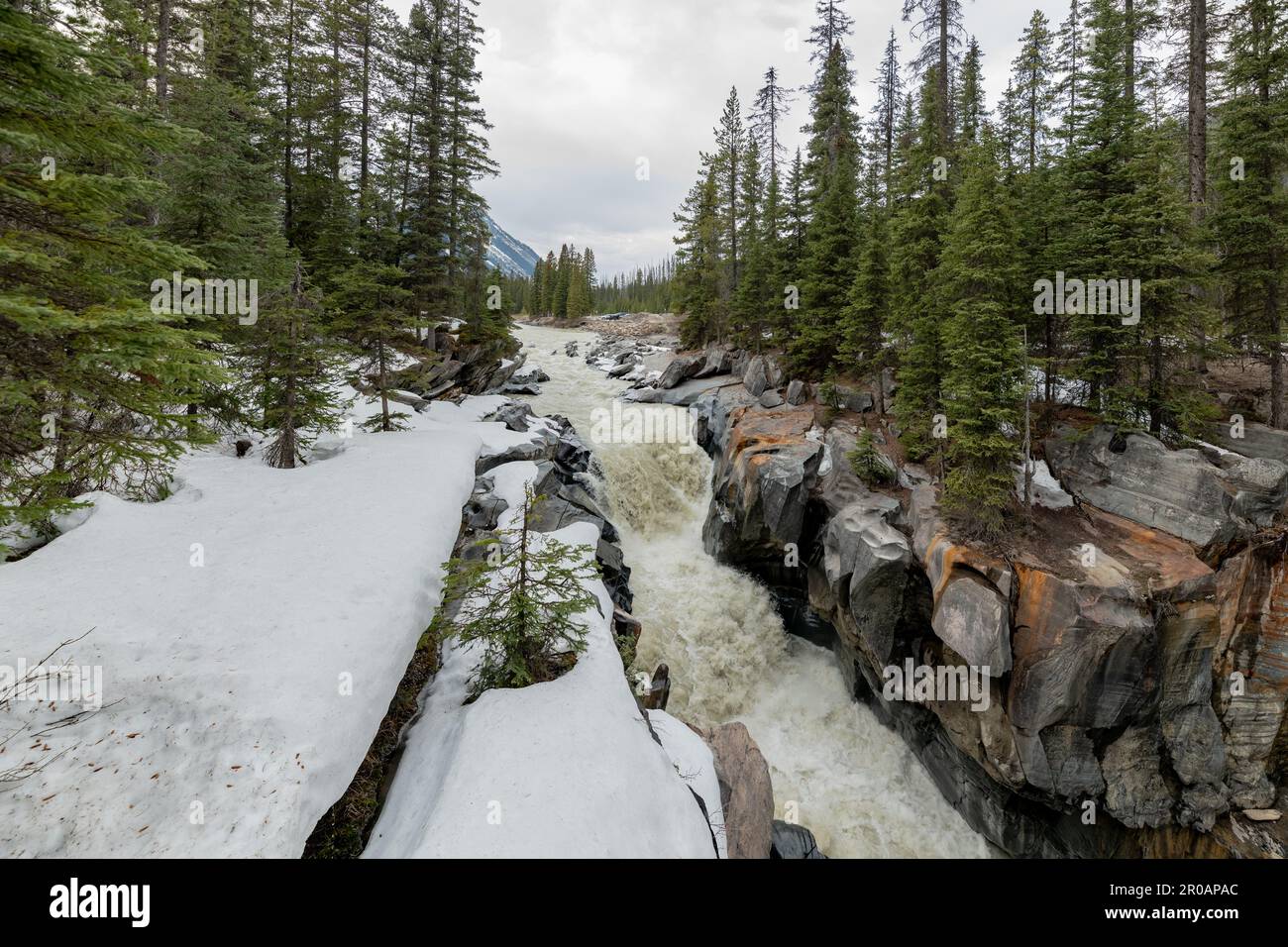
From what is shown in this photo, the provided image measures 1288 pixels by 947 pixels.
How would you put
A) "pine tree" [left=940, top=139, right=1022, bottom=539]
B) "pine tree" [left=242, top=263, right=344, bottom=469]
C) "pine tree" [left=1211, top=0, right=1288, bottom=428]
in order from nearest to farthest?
"pine tree" [left=940, top=139, right=1022, bottom=539] → "pine tree" [left=242, top=263, right=344, bottom=469] → "pine tree" [left=1211, top=0, right=1288, bottom=428]

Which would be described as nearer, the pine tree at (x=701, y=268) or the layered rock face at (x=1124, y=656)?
the layered rock face at (x=1124, y=656)

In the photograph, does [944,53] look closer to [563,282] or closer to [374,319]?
[374,319]

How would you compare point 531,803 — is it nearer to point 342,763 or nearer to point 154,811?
point 342,763

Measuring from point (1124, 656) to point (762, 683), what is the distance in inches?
340

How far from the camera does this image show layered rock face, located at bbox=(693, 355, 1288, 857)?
9680 millimetres

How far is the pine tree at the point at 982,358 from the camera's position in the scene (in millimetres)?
11242

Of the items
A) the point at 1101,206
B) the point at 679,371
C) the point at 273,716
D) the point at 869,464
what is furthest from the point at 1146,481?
the point at 679,371

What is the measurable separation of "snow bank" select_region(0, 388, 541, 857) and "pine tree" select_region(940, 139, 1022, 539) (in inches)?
489

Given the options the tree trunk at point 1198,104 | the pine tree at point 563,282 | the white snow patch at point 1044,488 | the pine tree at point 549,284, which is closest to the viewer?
the white snow patch at point 1044,488

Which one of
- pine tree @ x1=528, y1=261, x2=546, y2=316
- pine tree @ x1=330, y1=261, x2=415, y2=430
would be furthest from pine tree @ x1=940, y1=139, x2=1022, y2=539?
pine tree @ x1=528, y1=261, x2=546, y2=316

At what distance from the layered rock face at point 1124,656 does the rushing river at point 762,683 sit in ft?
4.96

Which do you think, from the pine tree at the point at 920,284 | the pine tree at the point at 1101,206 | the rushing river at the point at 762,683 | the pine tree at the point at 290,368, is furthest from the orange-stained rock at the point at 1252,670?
the pine tree at the point at 290,368

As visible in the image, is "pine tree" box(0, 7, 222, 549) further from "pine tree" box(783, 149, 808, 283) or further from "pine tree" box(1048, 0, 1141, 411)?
"pine tree" box(783, 149, 808, 283)

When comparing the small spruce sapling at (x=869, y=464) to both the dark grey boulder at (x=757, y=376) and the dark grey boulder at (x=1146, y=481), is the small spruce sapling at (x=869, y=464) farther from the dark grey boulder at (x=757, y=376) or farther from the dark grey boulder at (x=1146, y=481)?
the dark grey boulder at (x=757, y=376)
